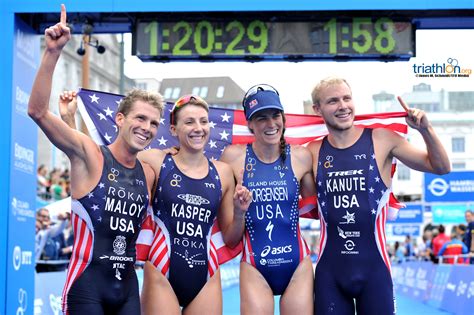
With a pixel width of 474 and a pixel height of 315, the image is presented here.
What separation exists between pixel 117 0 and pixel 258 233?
4.08 m

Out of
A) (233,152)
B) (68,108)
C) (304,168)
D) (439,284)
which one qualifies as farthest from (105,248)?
(439,284)

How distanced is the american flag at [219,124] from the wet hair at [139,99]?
135cm

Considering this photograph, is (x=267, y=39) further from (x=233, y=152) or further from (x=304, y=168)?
(x=304, y=168)

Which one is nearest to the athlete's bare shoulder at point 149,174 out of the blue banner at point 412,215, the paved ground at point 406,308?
the paved ground at point 406,308

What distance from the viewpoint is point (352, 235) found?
6.03 meters

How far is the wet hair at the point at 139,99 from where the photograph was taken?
5781 millimetres

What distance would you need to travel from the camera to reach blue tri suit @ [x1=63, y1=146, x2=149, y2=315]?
5355mm

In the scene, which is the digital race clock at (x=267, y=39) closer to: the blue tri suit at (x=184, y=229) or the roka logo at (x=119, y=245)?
the blue tri suit at (x=184, y=229)

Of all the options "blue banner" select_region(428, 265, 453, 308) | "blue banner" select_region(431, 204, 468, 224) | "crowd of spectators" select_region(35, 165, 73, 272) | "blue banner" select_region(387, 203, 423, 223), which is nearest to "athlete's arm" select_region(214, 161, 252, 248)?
"crowd of spectators" select_region(35, 165, 73, 272)

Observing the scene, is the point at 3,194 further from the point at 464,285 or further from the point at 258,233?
the point at 464,285

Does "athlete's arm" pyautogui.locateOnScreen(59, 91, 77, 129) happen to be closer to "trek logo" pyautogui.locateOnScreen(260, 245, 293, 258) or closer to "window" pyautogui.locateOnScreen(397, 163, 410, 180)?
"trek logo" pyautogui.locateOnScreen(260, 245, 293, 258)

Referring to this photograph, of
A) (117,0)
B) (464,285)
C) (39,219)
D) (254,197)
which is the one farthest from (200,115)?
(464,285)

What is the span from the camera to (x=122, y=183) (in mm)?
5590

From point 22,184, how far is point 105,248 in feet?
13.2
